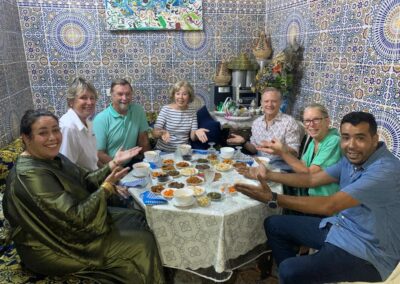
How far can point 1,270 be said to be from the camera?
148 centimetres

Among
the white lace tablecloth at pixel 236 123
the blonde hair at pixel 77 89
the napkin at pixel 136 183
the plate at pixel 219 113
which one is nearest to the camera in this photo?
the napkin at pixel 136 183

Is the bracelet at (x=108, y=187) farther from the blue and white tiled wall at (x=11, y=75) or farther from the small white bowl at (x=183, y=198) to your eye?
the blue and white tiled wall at (x=11, y=75)

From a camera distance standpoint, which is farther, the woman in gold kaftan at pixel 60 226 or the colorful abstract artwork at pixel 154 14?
the colorful abstract artwork at pixel 154 14

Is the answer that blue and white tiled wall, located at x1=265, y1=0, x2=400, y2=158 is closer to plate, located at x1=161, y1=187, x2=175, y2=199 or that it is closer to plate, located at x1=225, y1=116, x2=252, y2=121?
plate, located at x1=225, y1=116, x2=252, y2=121

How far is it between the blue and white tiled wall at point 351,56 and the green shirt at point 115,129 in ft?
5.51

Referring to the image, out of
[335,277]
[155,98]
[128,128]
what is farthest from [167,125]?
[335,277]

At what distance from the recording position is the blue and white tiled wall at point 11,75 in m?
2.46

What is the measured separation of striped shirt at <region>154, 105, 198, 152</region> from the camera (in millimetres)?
2891

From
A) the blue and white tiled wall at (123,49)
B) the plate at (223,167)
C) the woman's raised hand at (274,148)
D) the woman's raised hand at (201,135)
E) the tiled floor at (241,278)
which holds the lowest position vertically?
the tiled floor at (241,278)

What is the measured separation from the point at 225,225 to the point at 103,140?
1.48 m

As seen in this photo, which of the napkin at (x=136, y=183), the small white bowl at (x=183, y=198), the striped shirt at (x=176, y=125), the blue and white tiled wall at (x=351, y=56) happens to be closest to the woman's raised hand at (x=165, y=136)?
the striped shirt at (x=176, y=125)

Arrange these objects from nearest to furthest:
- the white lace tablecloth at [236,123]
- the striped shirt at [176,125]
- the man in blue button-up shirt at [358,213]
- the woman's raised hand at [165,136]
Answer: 1. the man in blue button-up shirt at [358,213]
2. the woman's raised hand at [165,136]
3. the striped shirt at [176,125]
4. the white lace tablecloth at [236,123]

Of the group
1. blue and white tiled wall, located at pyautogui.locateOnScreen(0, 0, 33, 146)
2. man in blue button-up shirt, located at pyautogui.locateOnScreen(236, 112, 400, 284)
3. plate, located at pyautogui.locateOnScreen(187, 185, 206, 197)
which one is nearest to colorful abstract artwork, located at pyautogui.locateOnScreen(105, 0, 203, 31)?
blue and white tiled wall, located at pyautogui.locateOnScreen(0, 0, 33, 146)

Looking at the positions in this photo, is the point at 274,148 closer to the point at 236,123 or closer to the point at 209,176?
the point at 209,176
